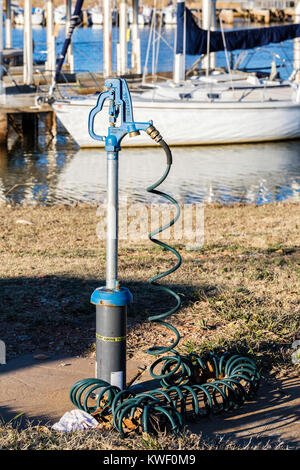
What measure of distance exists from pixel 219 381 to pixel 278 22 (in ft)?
303

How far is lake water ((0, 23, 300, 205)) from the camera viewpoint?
16.5 meters

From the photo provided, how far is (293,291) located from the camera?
20.9ft

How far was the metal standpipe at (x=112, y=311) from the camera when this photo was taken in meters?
4.27

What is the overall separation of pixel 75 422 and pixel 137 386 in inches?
26.4

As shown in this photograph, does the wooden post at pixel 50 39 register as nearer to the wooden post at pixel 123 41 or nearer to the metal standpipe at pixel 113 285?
the wooden post at pixel 123 41

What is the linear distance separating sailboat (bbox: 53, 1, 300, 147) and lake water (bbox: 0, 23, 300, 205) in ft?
1.61

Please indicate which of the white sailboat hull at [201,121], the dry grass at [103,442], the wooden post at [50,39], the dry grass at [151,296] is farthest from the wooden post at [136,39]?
the dry grass at [103,442]

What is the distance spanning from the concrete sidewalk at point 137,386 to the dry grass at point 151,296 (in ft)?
0.75

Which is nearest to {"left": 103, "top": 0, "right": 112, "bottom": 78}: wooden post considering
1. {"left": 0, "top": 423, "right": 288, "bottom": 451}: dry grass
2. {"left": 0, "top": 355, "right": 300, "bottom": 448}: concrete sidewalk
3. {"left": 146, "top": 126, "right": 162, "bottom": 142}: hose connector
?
{"left": 146, "top": 126, "right": 162, "bottom": 142}: hose connector

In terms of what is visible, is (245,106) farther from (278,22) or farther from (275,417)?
(278,22)

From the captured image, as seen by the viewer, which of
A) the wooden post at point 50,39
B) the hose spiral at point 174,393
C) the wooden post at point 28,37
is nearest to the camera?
the hose spiral at point 174,393

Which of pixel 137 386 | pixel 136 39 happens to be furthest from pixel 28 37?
pixel 137 386

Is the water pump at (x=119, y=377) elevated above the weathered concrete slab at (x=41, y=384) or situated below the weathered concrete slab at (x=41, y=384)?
above

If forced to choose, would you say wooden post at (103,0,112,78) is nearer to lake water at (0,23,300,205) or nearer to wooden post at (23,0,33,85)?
wooden post at (23,0,33,85)
